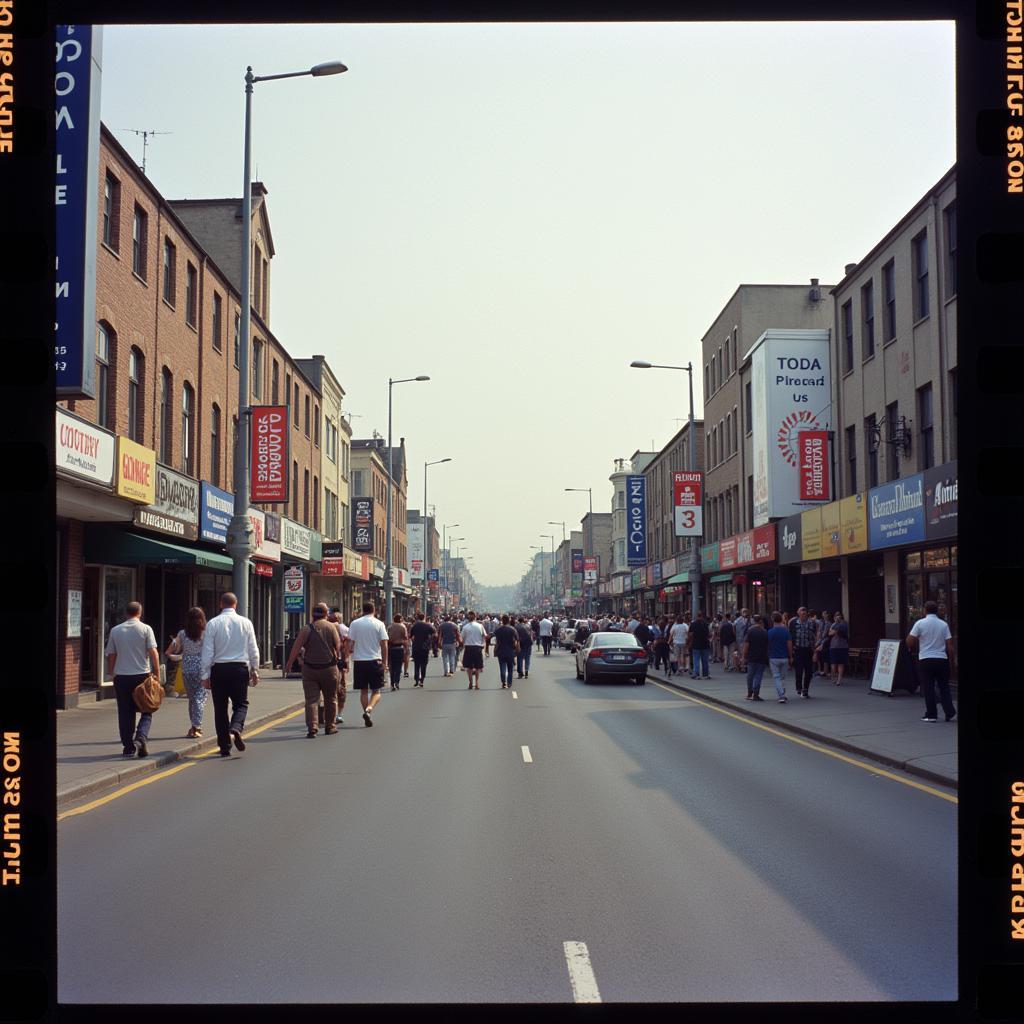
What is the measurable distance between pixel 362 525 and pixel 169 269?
3485 cm

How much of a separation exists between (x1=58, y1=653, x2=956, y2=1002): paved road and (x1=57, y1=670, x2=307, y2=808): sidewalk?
521 mm

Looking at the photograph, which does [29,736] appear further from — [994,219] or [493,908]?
[493,908]

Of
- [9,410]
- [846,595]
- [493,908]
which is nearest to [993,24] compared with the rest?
[9,410]

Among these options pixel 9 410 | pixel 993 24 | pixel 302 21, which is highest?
pixel 302 21

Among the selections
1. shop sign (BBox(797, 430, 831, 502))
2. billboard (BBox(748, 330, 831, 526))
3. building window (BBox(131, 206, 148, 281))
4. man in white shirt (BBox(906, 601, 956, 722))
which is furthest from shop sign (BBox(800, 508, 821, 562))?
building window (BBox(131, 206, 148, 281))

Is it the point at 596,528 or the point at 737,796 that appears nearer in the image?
the point at 737,796

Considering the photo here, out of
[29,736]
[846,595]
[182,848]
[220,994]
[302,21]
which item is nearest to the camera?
[29,736]

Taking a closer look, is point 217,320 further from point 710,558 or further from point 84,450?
point 710,558

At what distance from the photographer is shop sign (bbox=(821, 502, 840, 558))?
93.7 ft

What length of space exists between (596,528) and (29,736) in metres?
134

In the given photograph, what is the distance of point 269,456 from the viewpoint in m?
31.6

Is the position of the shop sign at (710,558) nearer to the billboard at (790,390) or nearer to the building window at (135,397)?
the billboard at (790,390)

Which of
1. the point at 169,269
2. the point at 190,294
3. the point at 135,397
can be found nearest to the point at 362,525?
the point at 190,294

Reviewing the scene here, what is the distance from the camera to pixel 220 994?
5.09 metres
